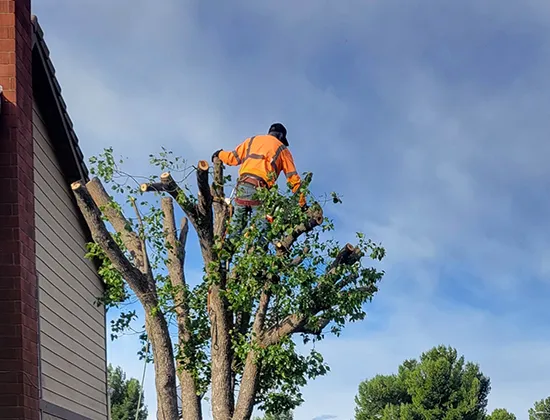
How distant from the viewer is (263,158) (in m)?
8.81

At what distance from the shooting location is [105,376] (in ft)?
38.2

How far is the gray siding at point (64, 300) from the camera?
28.8 ft

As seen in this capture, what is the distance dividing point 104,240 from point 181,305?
138cm

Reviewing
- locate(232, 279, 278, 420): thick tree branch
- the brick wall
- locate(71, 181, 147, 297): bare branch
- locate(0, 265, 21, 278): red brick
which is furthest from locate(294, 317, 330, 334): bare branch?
locate(0, 265, 21, 278): red brick

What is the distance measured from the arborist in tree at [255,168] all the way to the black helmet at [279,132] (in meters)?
0.18

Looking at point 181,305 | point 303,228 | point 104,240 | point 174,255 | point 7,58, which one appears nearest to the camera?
point 7,58

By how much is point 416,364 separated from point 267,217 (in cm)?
4065

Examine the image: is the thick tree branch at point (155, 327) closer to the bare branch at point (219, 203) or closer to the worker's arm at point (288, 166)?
the bare branch at point (219, 203)

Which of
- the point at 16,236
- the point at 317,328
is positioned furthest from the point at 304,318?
the point at 16,236

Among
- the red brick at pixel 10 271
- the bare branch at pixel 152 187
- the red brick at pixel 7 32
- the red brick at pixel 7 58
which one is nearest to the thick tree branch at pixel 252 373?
the bare branch at pixel 152 187

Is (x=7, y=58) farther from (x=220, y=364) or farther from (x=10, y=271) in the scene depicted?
(x=220, y=364)

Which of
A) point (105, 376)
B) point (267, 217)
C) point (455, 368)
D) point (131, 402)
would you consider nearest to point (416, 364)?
point (455, 368)

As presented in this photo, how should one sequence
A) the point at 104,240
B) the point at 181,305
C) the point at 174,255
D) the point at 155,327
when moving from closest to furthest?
the point at 104,240 → the point at 155,327 → the point at 181,305 → the point at 174,255

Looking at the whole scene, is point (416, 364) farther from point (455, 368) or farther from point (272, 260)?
point (272, 260)
